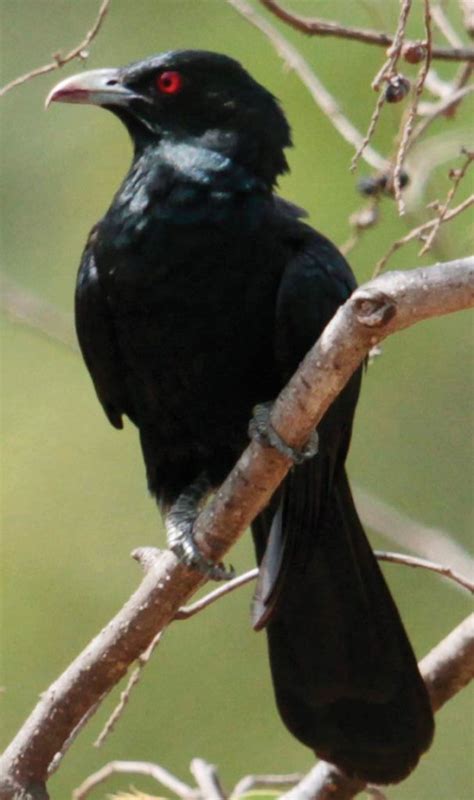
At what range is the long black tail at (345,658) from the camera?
4172 millimetres

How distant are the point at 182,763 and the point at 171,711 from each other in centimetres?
30

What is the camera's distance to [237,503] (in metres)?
3.49

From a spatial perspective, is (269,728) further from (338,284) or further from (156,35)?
(338,284)

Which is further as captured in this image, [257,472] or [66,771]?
[66,771]

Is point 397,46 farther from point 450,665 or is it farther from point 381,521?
point 381,521

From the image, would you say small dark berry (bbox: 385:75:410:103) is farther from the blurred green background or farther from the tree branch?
the blurred green background

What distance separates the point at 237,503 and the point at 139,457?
19.0 ft

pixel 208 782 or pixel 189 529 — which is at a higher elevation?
pixel 189 529

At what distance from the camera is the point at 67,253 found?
970 centimetres

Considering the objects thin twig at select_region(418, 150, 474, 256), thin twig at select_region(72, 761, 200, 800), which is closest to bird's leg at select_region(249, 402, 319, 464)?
thin twig at select_region(418, 150, 474, 256)

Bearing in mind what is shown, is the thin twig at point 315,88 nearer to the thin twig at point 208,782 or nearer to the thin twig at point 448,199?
the thin twig at point 448,199

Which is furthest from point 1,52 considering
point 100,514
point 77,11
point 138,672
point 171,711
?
point 138,672

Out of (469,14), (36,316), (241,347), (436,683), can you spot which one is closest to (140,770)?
(436,683)

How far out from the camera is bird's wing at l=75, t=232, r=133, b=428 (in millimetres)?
4262
